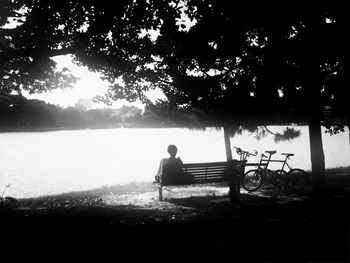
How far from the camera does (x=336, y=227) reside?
6.57 m

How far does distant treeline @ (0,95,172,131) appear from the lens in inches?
4264

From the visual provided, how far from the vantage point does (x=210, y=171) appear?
11.1 meters

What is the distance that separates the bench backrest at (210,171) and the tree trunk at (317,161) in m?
2.17

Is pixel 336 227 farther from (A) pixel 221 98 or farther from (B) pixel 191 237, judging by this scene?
(A) pixel 221 98

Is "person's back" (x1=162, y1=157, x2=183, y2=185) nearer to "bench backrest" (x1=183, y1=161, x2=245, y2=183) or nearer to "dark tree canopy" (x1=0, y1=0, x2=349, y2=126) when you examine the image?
"bench backrest" (x1=183, y1=161, x2=245, y2=183)

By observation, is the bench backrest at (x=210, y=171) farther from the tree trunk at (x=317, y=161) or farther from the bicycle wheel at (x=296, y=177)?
the bicycle wheel at (x=296, y=177)

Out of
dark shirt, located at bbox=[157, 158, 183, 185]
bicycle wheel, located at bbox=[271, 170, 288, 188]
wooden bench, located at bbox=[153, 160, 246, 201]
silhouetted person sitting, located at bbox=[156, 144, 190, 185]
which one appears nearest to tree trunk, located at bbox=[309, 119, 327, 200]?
wooden bench, located at bbox=[153, 160, 246, 201]

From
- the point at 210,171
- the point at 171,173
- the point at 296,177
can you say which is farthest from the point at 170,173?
the point at 296,177

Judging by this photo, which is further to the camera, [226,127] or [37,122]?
[37,122]

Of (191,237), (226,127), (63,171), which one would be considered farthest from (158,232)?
(63,171)

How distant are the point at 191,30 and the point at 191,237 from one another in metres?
5.85

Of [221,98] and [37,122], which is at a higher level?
[37,122]

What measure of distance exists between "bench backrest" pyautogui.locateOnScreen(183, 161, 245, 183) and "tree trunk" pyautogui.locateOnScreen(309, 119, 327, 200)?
7.14ft

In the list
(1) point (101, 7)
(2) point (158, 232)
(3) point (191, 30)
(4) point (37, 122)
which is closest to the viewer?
(2) point (158, 232)
